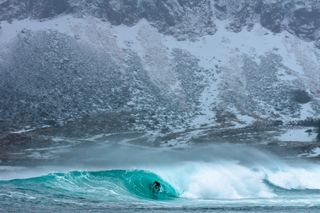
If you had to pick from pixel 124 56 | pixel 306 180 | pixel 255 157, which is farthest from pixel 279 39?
pixel 306 180

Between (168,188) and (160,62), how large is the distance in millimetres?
73792

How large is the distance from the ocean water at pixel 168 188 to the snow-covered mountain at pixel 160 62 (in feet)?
104

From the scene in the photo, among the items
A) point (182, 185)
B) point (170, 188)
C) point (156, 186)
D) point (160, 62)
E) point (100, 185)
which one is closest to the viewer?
point (100, 185)

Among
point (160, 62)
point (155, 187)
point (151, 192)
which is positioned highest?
point (160, 62)

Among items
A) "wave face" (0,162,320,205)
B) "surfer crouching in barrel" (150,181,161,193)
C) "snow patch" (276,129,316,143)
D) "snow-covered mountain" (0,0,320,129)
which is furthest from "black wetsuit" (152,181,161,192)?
"snow patch" (276,129,316,143)

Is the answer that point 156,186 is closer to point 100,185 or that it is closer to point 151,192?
point 151,192

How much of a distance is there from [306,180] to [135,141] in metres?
33.6

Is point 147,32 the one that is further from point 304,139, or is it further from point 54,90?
point 304,139

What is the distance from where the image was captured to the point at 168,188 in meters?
36.1

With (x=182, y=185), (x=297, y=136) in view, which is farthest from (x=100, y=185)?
(x=297, y=136)

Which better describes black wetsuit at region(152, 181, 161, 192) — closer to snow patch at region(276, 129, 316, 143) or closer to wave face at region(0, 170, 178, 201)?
wave face at region(0, 170, 178, 201)

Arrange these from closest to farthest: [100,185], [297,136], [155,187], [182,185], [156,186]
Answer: [100,185]
[155,187]
[156,186]
[182,185]
[297,136]

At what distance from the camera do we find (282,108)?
331ft

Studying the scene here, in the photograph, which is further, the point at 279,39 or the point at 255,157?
the point at 279,39
